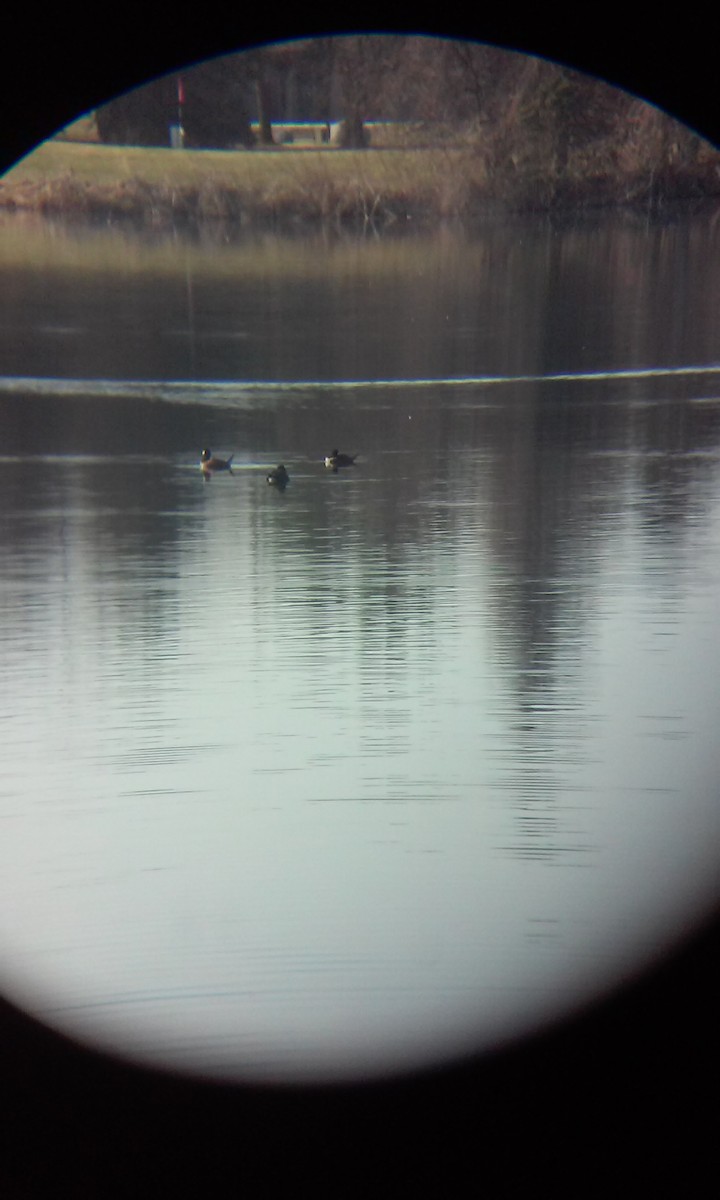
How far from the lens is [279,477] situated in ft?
33.2

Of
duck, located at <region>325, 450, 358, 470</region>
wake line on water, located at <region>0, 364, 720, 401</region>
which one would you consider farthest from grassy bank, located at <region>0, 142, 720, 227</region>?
duck, located at <region>325, 450, 358, 470</region>

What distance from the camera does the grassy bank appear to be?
20.8m

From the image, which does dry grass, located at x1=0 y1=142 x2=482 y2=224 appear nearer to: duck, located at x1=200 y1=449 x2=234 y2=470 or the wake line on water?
the wake line on water

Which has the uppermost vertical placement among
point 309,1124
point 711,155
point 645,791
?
point 711,155

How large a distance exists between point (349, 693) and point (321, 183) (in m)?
16.4

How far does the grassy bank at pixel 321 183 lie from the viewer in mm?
20844

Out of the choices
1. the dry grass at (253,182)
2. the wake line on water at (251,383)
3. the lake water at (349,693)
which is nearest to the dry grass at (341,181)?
the dry grass at (253,182)

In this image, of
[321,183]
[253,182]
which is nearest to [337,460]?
[321,183]

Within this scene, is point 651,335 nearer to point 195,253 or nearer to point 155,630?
point 195,253

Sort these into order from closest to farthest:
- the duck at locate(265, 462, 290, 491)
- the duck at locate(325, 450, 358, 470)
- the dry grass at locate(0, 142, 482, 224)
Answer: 1. the duck at locate(265, 462, 290, 491)
2. the duck at locate(325, 450, 358, 470)
3. the dry grass at locate(0, 142, 482, 224)

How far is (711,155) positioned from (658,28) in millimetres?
20125

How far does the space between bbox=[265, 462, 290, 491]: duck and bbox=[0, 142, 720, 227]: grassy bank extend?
36.2ft

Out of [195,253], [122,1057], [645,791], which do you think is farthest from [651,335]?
[122,1057]

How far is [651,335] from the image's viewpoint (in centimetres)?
1625
